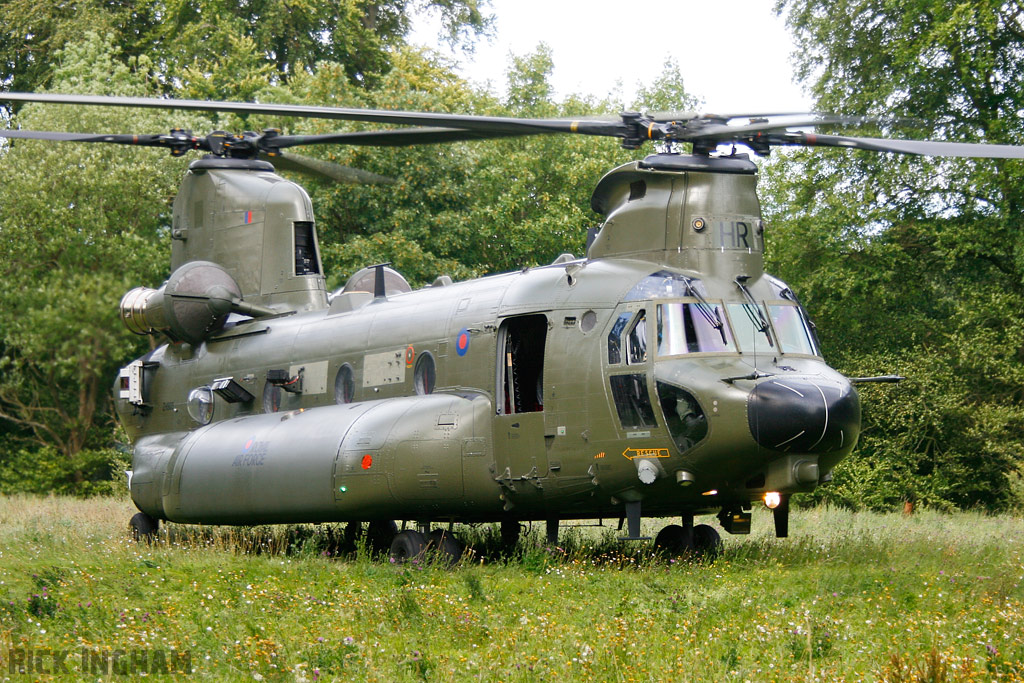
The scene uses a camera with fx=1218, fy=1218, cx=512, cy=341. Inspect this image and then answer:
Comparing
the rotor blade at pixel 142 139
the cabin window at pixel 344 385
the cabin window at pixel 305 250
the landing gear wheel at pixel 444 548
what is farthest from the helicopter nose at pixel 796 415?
the rotor blade at pixel 142 139

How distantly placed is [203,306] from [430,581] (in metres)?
8.22

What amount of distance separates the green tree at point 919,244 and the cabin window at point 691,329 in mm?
13758

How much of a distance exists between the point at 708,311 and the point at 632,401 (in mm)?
1277

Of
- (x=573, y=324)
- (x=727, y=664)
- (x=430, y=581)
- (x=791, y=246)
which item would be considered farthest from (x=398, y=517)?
(x=791, y=246)

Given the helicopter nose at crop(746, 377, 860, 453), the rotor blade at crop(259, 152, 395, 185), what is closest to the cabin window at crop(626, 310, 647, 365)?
the helicopter nose at crop(746, 377, 860, 453)

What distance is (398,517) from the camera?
Answer: 14.5 m

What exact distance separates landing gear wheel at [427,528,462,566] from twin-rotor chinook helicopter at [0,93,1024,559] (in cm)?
4

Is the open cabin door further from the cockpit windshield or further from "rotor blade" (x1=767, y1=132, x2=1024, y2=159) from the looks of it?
"rotor blade" (x1=767, y1=132, x2=1024, y2=159)

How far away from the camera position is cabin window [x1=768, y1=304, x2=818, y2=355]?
43.9ft

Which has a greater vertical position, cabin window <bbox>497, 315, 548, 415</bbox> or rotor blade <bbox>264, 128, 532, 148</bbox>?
rotor blade <bbox>264, 128, 532, 148</bbox>

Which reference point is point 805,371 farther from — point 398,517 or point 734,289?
point 398,517

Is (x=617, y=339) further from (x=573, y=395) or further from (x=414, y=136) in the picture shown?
(x=414, y=136)

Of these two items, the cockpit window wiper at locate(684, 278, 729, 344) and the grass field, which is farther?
the cockpit window wiper at locate(684, 278, 729, 344)

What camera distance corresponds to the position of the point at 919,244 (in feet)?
99.3
